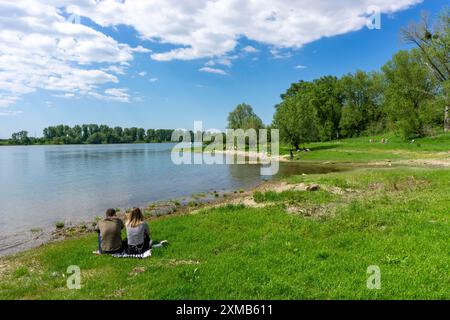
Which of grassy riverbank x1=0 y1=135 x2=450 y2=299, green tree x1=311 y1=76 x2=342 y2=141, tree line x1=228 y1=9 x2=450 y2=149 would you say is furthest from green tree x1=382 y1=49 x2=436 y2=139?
grassy riverbank x1=0 y1=135 x2=450 y2=299

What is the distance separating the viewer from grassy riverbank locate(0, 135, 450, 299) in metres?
7.91

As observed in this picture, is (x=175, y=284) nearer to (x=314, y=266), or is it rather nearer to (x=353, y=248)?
(x=314, y=266)

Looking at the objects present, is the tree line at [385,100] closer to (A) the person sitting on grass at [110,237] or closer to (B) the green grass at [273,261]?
(B) the green grass at [273,261]

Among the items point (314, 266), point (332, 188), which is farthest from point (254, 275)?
Result: point (332, 188)

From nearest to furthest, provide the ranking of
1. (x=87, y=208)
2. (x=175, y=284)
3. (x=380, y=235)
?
(x=175, y=284) < (x=380, y=235) < (x=87, y=208)

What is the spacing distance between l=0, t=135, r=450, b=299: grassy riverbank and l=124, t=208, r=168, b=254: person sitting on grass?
63 cm

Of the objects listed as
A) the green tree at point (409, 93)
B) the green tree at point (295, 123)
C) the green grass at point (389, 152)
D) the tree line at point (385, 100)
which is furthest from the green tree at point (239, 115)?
the green grass at point (389, 152)

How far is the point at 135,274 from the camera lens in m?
9.53

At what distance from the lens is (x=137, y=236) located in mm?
11766

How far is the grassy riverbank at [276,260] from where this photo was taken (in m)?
7.91

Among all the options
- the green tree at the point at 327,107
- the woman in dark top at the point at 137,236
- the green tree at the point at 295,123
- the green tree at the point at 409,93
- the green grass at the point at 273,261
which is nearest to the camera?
the green grass at the point at 273,261

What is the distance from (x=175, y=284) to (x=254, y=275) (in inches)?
87.3

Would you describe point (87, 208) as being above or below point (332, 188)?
below

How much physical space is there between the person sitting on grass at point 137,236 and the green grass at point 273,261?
707 millimetres
